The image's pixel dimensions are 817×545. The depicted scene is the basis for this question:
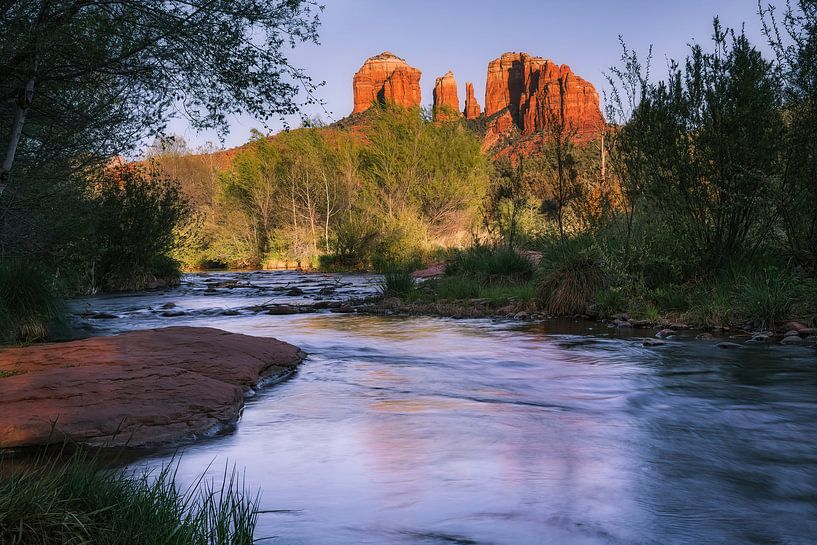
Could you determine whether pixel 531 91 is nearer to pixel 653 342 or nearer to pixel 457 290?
pixel 457 290

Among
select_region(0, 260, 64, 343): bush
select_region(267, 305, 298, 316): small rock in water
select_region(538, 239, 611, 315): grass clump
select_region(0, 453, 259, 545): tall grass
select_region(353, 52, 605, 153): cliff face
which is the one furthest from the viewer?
select_region(353, 52, 605, 153): cliff face

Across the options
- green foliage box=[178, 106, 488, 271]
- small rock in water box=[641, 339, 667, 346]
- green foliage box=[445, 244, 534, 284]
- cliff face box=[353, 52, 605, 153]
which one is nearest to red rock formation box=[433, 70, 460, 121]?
cliff face box=[353, 52, 605, 153]

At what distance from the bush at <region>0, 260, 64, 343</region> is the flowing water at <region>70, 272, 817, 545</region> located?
13.4 ft

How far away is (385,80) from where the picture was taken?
153 metres

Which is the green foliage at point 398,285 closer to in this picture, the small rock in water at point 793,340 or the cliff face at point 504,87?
the small rock in water at point 793,340

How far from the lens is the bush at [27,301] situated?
30.7ft

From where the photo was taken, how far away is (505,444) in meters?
4.71

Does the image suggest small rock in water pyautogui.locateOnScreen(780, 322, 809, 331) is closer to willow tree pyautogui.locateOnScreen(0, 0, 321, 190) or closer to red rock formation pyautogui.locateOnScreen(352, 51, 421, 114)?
willow tree pyautogui.locateOnScreen(0, 0, 321, 190)

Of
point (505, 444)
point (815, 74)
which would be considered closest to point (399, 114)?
point (815, 74)

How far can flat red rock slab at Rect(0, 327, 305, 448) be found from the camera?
4.46 metres

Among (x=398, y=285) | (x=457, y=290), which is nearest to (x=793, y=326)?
Answer: (x=457, y=290)

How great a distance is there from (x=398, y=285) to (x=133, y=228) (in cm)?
1062

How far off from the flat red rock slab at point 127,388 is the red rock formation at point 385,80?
140448 millimetres

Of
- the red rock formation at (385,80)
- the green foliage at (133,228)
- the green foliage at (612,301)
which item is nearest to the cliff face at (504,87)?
the red rock formation at (385,80)
